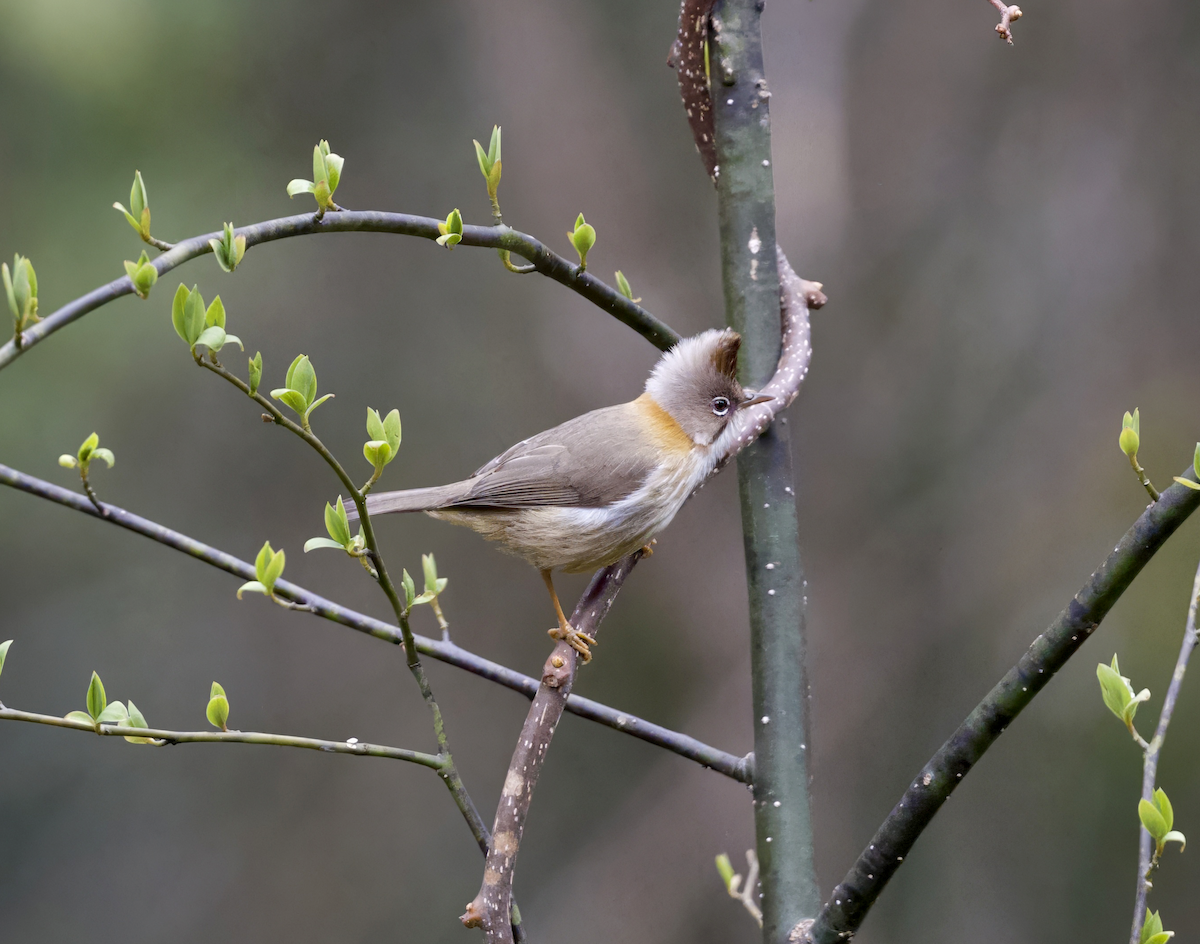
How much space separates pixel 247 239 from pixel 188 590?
2.63 m

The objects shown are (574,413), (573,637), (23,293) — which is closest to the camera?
(23,293)

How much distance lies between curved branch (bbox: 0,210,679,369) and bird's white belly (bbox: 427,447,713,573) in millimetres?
238

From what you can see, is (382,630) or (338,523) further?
(382,630)

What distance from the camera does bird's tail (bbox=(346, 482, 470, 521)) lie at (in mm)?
1737

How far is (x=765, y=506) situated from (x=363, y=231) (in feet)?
2.56

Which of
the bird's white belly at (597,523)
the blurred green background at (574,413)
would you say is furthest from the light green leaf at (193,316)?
the blurred green background at (574,413)

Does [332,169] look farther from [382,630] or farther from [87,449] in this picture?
[382,630]

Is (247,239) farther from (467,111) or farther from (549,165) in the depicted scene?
(467,111)

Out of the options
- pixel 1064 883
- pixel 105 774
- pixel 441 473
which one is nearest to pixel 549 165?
pixel 441 473

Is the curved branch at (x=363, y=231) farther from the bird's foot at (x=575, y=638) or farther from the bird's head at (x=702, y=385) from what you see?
the bird's foot at (x=575, y=638)

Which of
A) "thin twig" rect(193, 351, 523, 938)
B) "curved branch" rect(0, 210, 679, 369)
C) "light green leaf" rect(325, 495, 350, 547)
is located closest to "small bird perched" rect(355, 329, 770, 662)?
"curved branch" rect(0, 210, 679, 369)

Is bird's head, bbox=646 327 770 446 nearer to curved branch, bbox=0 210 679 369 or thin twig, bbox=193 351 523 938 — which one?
curved branch, bbox=0 210 679 369

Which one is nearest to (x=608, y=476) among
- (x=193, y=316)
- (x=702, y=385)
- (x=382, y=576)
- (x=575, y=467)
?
(x=575, y=467)

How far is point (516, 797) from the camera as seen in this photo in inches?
46.6
